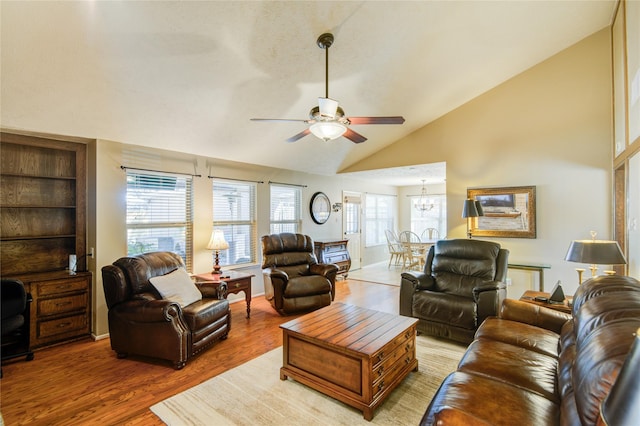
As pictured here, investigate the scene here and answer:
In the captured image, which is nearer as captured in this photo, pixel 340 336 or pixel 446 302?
pixel 340 336

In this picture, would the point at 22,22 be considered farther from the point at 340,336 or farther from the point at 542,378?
the point at 542,378

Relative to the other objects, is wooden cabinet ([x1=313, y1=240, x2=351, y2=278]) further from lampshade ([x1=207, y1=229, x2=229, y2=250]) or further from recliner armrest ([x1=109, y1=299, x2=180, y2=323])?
recliner armrest ([x1=109, y1=299, x2=180, y2=323])

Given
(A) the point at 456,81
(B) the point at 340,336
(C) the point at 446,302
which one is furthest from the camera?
(A) the point at 456,81

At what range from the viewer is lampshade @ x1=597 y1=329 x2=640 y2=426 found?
1.57ft

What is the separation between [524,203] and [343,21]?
11.7 ft

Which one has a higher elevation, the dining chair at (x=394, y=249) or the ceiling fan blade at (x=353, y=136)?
the ceiling fan blade at (x=353, y=136)

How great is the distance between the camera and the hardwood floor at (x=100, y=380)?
6.84ft

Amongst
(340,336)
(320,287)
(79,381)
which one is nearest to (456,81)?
(320,287)

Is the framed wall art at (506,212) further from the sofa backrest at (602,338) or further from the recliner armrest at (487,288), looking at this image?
the sofa backrest at (602,338)

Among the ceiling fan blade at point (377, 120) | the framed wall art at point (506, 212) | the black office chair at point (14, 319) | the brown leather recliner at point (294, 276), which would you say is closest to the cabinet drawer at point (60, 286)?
the black office chair at point (14, 319)

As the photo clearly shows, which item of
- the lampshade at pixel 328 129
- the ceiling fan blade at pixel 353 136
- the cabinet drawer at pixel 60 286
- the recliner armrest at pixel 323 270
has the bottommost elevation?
the recliner armrest at pixel 323 270

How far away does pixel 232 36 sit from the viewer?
8.55ft

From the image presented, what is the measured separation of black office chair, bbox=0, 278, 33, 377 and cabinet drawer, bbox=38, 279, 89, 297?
161 mm

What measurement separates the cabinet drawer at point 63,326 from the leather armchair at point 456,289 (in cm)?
360
